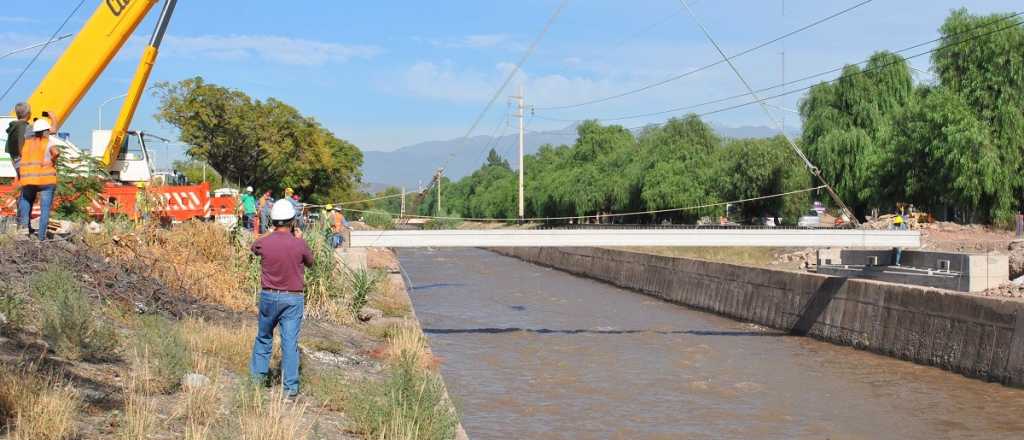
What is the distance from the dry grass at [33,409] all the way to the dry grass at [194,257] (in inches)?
329

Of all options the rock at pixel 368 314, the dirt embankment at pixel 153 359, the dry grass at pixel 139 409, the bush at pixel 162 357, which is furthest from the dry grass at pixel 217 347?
the rock at pixel 368 314

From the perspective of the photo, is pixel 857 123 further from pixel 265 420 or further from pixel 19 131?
pixel 265 420

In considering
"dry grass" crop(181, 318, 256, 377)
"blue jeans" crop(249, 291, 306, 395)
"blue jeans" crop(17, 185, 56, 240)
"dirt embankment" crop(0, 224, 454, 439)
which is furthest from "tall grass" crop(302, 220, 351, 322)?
"blue jeans" crop(249, 291, 306, 395)

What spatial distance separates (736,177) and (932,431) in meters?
38.7

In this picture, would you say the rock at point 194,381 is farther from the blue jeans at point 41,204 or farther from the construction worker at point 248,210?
the construction worker at point 248,210

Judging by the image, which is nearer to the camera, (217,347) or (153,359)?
(153,359)

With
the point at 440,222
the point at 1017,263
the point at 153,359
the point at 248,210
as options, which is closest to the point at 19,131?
the point at 153,359

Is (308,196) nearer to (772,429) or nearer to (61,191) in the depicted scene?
(61,191)

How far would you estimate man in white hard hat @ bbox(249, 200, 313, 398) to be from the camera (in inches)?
365

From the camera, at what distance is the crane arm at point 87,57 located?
22797 mm

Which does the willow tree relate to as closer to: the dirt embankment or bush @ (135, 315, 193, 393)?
the dirt embankment

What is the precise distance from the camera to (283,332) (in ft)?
30.7

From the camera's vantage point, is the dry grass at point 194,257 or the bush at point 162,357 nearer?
the bush at point 162,357

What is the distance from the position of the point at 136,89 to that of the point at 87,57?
14.1 feet
